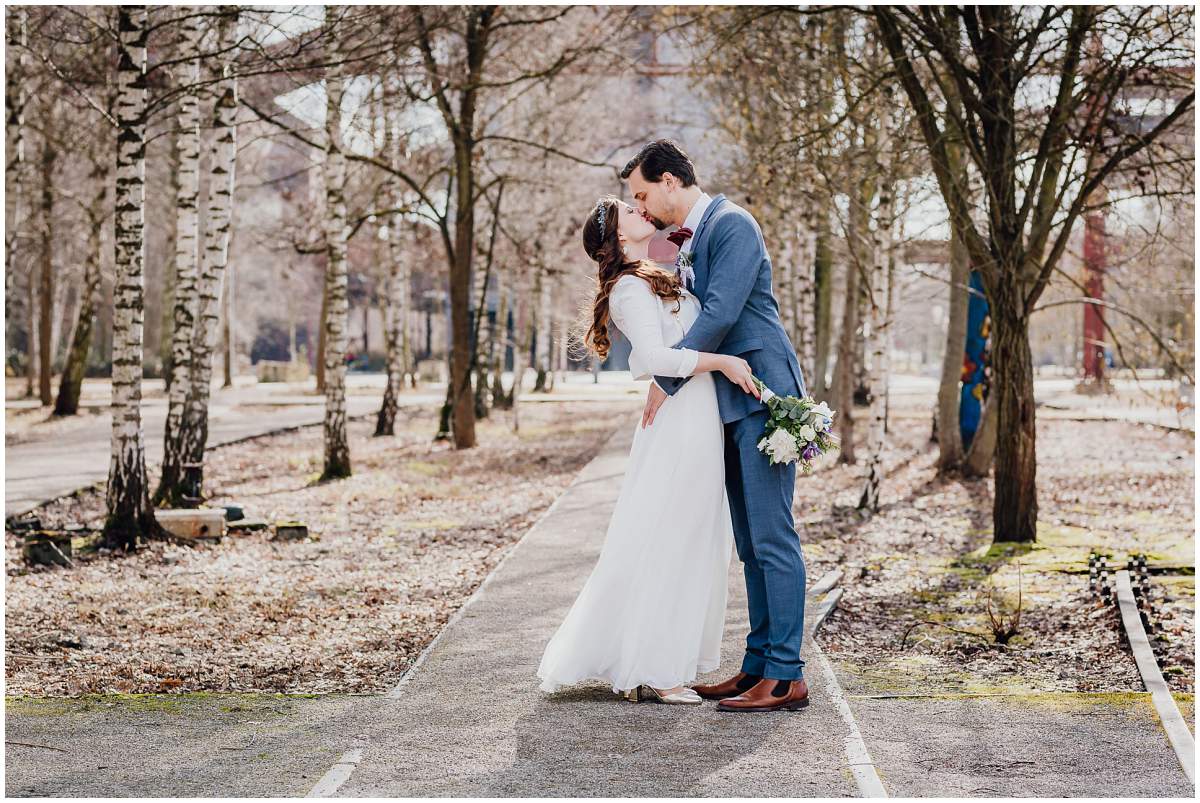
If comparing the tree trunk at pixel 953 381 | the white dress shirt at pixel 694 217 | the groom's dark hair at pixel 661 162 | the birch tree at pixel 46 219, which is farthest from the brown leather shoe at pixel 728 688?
the birch tree at pixel 46 219

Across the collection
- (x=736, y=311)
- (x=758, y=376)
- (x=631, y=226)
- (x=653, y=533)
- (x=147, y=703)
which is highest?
(x=631, y=226)

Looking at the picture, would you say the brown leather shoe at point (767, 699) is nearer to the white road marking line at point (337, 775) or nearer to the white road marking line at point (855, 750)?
the white road marking line at point (855, 750)

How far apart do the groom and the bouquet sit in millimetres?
64

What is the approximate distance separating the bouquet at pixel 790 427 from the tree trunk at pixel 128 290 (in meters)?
6.36

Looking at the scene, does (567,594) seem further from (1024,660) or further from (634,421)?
(634,421)

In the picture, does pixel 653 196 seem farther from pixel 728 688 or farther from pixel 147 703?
pixel 147 703

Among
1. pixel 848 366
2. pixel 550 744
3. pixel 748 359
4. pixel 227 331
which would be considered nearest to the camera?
pixel 550 744

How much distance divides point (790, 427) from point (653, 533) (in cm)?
70

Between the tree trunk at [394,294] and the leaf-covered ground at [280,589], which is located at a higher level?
the tree trunk at [394,294]

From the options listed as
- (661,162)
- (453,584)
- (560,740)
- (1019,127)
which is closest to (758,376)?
(661,162)

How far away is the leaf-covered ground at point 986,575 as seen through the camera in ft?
22.2

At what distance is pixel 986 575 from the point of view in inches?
384

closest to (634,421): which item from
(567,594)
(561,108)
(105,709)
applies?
(561,108)

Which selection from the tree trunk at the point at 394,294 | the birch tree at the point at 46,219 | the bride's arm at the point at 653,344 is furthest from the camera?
the birch tree at the point at 46,219
